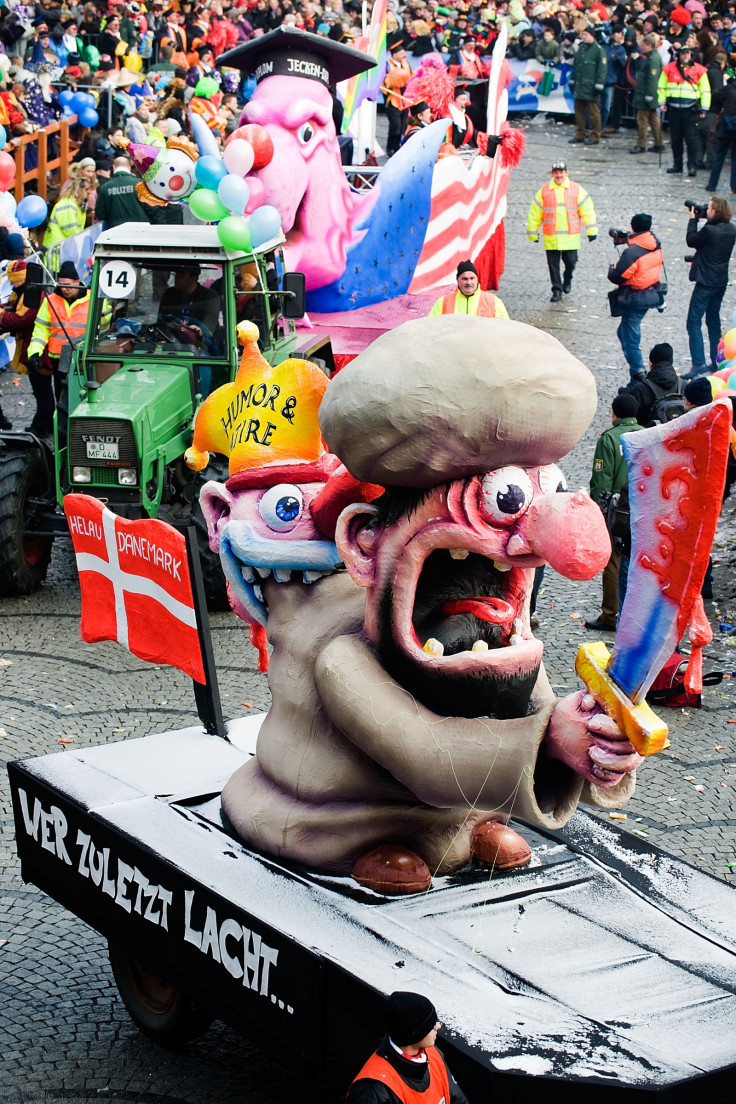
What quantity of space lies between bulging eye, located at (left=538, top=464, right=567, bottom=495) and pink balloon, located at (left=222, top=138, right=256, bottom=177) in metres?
8.66

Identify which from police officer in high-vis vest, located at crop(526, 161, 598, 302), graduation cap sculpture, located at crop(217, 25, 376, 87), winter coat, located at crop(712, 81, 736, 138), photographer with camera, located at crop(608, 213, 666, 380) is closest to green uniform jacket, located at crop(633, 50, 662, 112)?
→ winter coat, located at crop(712, 81, 736, 138)

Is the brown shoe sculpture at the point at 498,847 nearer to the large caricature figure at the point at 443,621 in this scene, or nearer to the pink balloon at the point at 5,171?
the large caricature figure at the point at 443,621

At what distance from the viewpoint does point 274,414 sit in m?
5.29

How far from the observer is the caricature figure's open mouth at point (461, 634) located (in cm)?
450

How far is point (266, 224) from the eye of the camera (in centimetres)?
1012

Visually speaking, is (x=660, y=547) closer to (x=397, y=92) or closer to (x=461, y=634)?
(x=461, y=634)

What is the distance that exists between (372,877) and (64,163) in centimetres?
1646

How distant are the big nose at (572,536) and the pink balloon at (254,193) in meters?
8.76

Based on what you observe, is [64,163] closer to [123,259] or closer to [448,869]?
[123,259]

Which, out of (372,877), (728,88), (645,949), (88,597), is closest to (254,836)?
(372,877)

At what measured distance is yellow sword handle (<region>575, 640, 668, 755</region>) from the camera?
4.32 m

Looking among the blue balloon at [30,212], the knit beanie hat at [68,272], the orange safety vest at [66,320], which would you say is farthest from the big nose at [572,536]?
the blue balloon at [30,212]

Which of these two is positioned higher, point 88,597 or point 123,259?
point 123,259

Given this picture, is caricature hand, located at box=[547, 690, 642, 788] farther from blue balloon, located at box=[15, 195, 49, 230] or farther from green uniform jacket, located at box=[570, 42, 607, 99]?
green uniform jacket, located at box=[570, 42, 607, 99]
